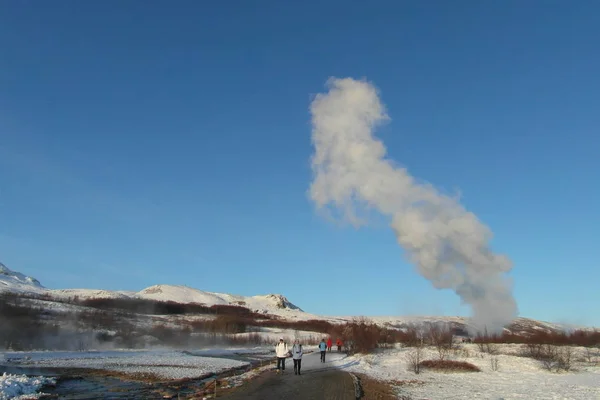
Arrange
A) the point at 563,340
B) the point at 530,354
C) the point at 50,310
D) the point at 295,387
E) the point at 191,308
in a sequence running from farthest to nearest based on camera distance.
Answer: the point at 191,308 < the point at 50,310 < the point at 563,340 < the point at 530,354 < the point at 295,387

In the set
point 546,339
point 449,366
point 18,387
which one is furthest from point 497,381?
point 546,339

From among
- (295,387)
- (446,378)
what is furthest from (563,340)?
(295,387)

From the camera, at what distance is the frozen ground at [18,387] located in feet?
69.6

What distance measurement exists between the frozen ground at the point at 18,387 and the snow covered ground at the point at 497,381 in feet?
56.4

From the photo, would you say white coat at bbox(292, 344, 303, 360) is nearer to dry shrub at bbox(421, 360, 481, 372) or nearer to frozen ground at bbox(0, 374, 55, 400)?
frozen ground at bbox(0, 374, 55, 400)

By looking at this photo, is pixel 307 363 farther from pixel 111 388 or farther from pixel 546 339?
pixel 546 339

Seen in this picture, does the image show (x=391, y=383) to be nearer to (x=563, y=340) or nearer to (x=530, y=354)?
(x=530, y=354)

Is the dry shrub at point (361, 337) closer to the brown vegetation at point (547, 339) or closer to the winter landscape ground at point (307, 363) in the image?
the winter landscape ground at point (307, 363)

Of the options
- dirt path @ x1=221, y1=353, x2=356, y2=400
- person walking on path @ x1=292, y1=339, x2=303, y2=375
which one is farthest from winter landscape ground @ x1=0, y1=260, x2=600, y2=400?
person walking on path @ x1=292, y1=339, x2=303, y2=375

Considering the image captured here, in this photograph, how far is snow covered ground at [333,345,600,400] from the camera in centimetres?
2375

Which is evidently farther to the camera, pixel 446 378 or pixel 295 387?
pixel 446 378

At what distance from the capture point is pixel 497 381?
30.9 m

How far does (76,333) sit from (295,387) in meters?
71.9

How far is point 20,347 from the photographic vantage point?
208ft
